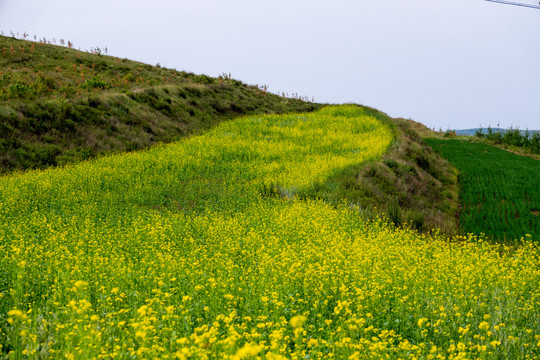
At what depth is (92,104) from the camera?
2681 centimetres

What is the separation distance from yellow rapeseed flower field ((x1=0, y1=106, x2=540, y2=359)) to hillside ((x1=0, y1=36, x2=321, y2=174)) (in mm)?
3203

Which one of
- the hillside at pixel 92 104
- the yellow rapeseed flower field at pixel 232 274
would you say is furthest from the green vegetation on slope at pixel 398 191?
the hillside at pixel 92 104

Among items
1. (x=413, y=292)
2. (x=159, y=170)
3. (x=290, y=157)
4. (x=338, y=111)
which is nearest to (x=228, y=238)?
(x=413, y=292)

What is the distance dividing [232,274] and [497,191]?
24.7 meters

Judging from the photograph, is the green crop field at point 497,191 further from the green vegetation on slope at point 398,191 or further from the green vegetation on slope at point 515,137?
the green vegetation on slope at point 515,137

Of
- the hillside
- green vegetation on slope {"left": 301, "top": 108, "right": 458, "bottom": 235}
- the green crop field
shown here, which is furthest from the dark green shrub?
the green crop field

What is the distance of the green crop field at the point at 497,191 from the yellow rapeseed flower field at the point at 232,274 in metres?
6.69

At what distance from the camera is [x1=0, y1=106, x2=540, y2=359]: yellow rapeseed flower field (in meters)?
4.80

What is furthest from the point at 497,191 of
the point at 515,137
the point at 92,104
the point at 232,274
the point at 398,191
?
the point at 515,137

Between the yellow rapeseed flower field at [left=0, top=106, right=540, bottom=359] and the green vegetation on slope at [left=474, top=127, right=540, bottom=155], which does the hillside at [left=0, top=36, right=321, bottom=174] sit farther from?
the green vegetation on slope at [left=474, top=127, right=540, bottom=155]

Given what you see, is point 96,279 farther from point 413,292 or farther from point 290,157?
point 290,157

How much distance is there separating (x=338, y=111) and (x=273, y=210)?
2745 centimetres

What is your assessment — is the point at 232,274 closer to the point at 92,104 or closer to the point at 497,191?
the point at 92,104

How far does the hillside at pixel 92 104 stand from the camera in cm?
2181
